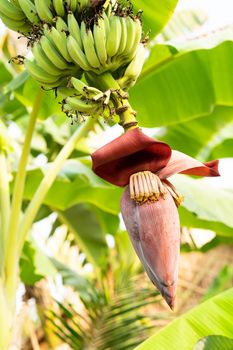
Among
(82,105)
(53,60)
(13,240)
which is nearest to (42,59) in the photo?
(53,60)

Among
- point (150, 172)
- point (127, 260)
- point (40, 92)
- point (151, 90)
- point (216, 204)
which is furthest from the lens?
point (127, 260)

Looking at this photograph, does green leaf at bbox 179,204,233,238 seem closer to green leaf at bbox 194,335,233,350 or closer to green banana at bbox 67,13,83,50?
green leaf at bbox 194,335,233,350

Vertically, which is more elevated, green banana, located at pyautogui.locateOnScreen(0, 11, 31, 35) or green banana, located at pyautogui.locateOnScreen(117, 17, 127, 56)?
green banana, located at pyautogui.locateOnScreen(0, 11, 31, 35)

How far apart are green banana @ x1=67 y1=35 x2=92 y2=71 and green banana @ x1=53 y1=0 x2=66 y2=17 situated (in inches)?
2.0

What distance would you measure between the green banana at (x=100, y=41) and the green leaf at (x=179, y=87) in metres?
0.73

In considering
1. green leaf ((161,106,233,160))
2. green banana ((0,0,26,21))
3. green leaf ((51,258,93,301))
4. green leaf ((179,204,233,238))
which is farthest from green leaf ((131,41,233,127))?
green leaf ((51,258,93,301))

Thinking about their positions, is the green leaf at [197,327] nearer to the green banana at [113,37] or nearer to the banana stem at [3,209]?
the banana stem at [3,209]

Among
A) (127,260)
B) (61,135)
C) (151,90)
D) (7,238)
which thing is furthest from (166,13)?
(127,260)

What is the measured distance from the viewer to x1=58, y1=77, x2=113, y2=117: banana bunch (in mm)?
709

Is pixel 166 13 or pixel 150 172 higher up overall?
pixel 150 172

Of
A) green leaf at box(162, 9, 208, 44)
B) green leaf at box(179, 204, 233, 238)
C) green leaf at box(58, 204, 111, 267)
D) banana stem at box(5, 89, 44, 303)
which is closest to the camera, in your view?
banana stem at box(5, 89, 44, 303)

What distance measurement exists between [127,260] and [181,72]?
1.06 m

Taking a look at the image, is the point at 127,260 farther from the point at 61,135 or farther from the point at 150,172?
the point at 150,172

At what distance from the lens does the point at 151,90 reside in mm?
1557
